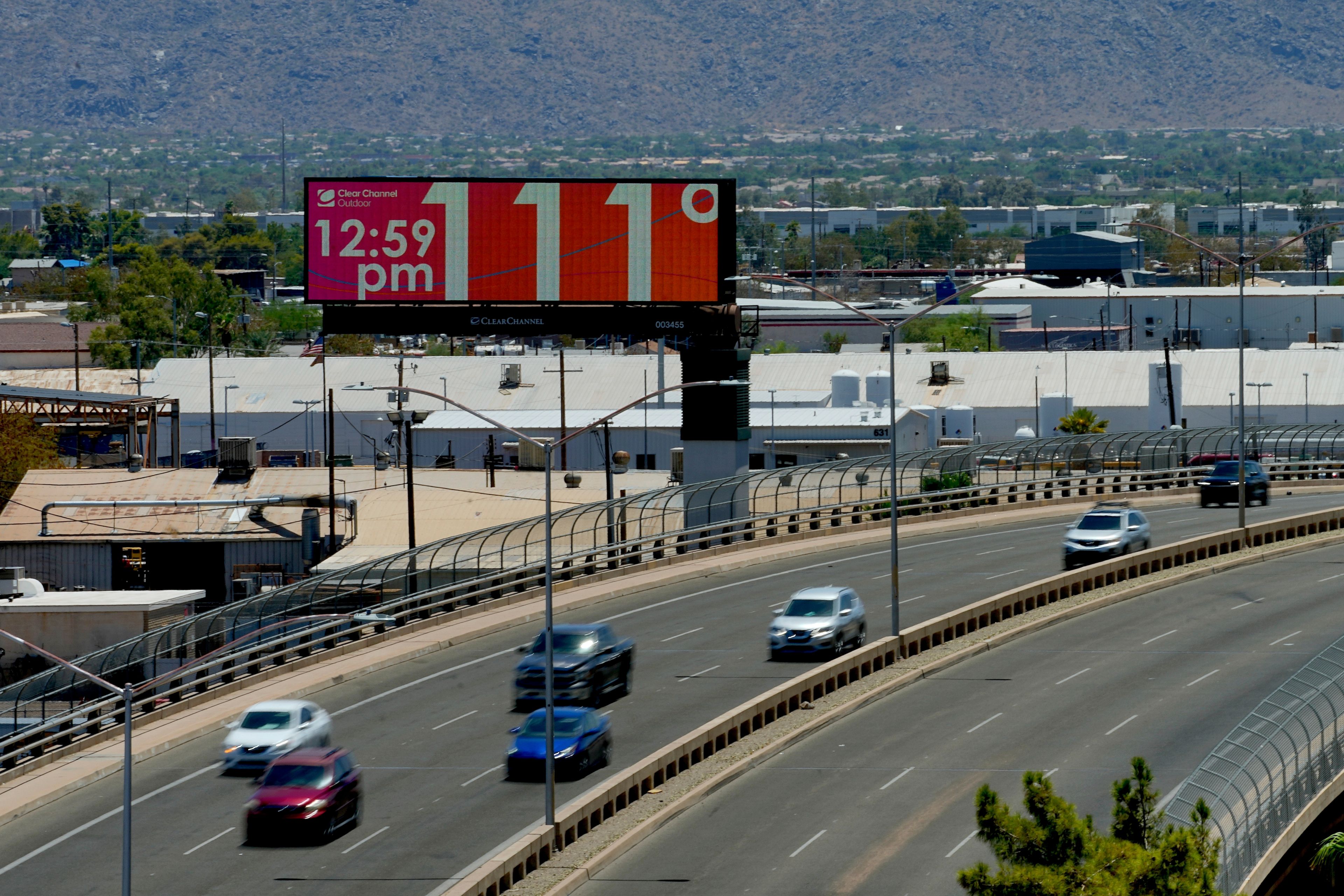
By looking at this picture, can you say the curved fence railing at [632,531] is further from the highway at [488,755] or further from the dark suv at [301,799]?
the dark suv at [301,799]

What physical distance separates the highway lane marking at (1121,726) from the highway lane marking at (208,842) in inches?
660

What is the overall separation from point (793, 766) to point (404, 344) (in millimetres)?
137091

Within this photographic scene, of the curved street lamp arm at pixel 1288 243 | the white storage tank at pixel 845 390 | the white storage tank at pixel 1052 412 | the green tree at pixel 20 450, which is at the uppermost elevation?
the curved street lamp arm at pixel 1288 243

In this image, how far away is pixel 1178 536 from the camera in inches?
2525

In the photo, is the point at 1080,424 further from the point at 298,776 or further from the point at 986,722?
the point at 298,776

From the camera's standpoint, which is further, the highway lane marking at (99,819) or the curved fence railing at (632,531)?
the curved fence railing at (632,531)

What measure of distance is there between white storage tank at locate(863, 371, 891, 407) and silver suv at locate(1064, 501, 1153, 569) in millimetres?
40988

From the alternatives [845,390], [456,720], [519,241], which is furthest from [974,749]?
[845,390]

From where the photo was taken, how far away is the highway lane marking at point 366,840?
3297cm

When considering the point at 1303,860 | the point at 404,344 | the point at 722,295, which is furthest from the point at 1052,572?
the point at 404,344

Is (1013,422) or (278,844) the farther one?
(1013,422)

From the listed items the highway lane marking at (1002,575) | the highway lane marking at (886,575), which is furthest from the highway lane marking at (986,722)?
the highway lane marking at (886,575)

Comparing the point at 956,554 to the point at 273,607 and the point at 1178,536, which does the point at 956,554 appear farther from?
the point at 273,607

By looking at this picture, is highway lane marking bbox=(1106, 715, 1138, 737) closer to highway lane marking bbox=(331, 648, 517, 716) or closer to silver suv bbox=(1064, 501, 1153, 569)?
highway lane marking bbox=(331, 648, 517, 716)
